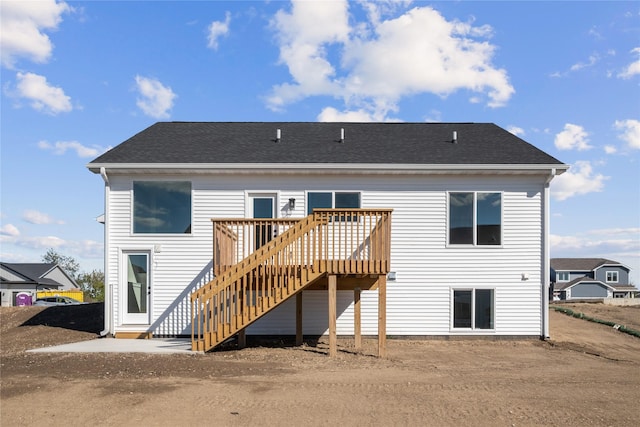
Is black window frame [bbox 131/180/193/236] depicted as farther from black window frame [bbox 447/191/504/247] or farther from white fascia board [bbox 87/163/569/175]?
black window frame [bbox 447/191/504/247]

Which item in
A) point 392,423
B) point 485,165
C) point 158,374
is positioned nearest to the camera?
point 392,423

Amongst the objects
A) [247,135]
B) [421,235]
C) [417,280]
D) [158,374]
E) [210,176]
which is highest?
[247,135]

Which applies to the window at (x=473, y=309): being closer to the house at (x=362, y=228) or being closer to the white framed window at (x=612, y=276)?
the house at (x=362, y=228)

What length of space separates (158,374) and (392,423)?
4378 millimetres

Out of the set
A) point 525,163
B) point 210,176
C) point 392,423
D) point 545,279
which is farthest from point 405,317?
point 392,423

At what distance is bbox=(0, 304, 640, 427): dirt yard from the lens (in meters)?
6.28

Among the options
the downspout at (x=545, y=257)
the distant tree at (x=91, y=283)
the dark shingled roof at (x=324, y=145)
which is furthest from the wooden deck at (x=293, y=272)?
the distant tree at (x=91, y=283)

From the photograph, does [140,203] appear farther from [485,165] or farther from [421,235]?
[485,165]

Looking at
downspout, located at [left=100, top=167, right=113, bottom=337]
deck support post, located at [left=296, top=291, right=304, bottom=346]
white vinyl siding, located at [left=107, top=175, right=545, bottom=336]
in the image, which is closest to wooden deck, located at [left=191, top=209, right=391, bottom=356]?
deck support post, located at [left=296, top=291, right=304, bottom=346]

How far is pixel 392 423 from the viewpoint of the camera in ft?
19.8

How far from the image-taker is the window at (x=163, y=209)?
13.0m

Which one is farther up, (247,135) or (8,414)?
(247,135)

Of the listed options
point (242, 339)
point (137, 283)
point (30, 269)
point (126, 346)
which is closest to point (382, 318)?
point (242, 339)

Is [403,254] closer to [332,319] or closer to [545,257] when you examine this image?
[332,319]
